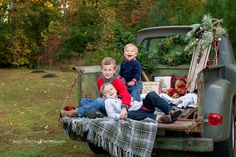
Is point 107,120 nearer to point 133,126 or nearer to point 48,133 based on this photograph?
point 133,126

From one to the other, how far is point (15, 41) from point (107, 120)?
19108 mm

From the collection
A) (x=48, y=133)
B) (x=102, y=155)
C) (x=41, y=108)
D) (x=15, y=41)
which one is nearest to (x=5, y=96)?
(x=41, y=108)

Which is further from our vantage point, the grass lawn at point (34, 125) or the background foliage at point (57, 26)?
the background foliage at point (57, 26)

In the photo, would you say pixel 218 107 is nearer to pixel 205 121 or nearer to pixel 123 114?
pixel 205 121

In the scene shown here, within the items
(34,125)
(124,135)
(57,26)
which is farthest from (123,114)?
(57,26)

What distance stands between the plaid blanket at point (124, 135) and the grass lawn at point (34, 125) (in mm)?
1574

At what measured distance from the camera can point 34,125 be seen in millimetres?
8078

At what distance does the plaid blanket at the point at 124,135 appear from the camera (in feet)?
14.7

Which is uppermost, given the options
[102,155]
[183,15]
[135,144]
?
[183,15]

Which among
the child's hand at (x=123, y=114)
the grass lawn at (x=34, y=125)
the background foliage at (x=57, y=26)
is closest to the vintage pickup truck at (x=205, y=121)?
the child's hand at (x=123, y=114)

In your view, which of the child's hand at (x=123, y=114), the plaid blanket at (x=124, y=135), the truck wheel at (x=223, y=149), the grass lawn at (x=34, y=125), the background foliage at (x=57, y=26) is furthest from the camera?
the background foliage at (x=57, y=26)

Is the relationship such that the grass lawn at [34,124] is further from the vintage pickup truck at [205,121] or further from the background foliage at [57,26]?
the background foliage at [57,26]

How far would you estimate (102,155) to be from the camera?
6.11 metres

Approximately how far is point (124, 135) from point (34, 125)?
390 centimetres
